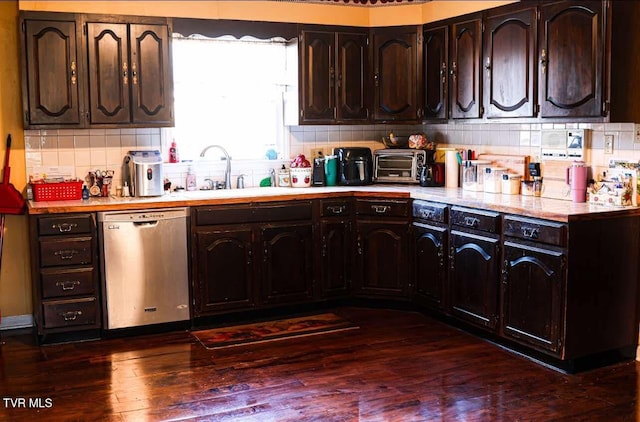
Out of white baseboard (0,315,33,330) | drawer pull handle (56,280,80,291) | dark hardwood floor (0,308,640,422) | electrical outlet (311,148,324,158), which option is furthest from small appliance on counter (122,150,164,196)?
electrical outlet (311,148,324,158)

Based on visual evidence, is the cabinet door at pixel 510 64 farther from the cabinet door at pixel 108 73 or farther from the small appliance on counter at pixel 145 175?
the cabinet door at pixel 108 73

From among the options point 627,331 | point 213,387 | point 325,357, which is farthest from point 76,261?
point 627,331

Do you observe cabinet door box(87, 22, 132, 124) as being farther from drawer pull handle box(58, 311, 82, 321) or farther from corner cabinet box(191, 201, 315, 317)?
drawer pull handle box(58, 311, 82, 321)

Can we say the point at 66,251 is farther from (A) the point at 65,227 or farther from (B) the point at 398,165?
(B) the point at 398,165

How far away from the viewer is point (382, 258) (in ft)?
17.9

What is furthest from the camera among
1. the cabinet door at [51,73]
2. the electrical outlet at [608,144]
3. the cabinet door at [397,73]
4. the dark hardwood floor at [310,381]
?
the cabinet door at [397,73]

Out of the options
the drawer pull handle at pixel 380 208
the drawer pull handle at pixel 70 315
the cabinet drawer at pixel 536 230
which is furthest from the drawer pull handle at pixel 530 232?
the drawer pull handle at pixel 70 315

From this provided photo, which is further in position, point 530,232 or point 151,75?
point 151,75

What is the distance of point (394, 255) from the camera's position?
5.41 meters

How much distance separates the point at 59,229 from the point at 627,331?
3566 mm

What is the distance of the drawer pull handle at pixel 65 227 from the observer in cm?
464

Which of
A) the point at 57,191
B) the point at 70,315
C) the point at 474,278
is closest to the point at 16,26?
the point at 57,191

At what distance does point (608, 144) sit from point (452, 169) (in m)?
1.39

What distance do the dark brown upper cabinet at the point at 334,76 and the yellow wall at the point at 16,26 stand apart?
0.26m
